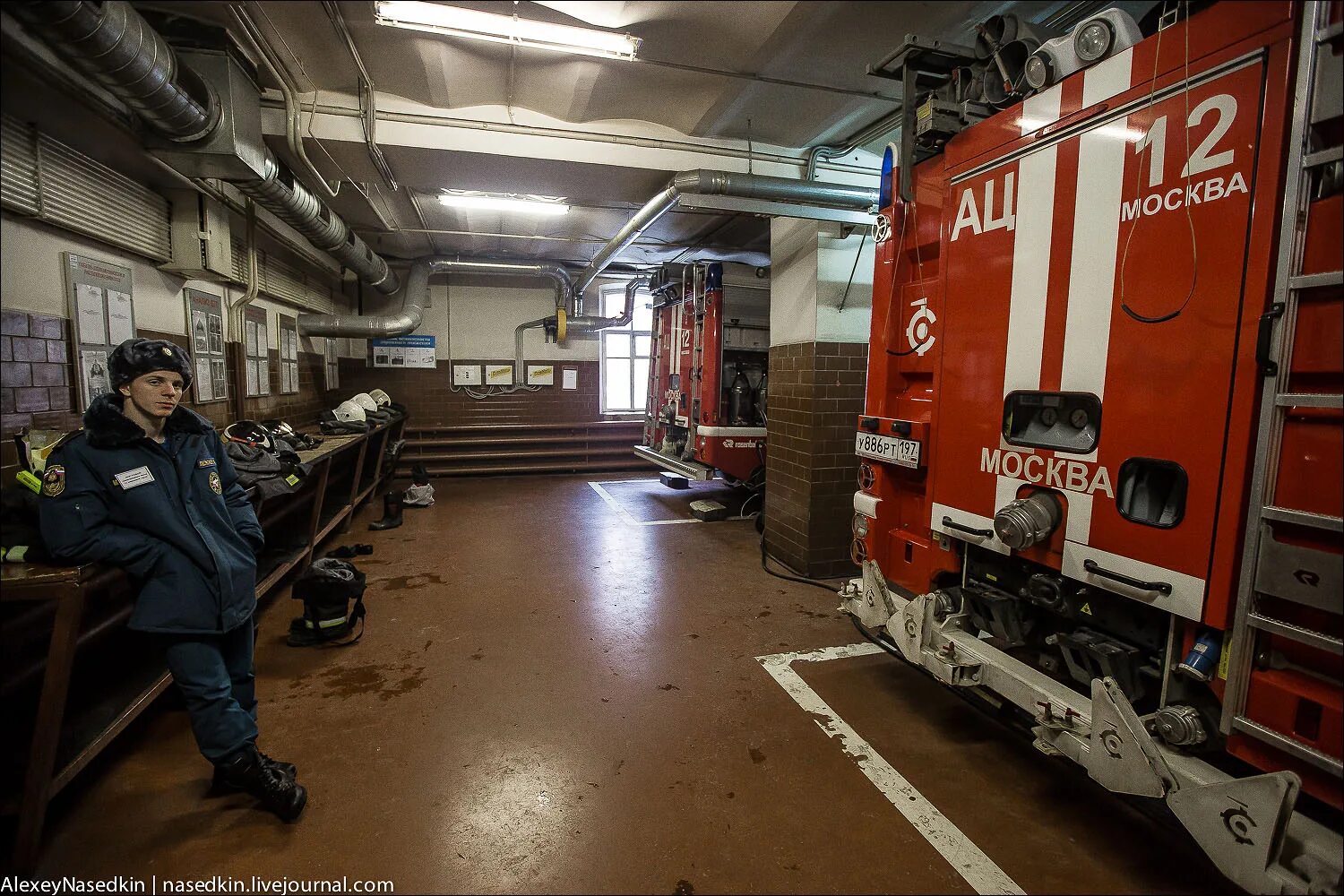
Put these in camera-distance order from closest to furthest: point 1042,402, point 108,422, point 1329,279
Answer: point 1329,279 → point 108,422 → point 1042,402

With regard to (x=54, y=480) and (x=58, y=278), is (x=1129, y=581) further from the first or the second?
(x=58, y=278)

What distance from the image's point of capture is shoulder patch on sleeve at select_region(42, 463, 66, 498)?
1924 millimetres

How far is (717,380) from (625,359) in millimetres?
4581

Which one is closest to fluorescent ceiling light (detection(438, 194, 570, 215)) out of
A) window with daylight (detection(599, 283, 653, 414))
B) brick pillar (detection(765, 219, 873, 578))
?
brick pillar (detection(765, 219, 873, 578))

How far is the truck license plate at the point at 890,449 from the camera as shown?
2.71 metres

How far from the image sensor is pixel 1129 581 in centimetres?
187

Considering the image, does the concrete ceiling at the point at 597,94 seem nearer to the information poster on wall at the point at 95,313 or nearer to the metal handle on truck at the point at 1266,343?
the information poster on wall at the point at 95,313

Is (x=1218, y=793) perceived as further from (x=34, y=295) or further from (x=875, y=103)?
(x=34, y=295)

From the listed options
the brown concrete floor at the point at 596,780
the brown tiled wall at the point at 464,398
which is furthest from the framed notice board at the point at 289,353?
the brown concrete floor at the point at 596,780

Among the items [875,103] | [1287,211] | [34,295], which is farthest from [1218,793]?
[34,295]

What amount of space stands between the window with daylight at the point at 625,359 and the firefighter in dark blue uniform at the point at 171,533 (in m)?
8.67

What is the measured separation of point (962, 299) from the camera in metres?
2.53

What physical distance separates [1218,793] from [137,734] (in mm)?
4040

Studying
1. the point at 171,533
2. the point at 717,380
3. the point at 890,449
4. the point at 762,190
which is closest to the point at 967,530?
the point at 890,449
